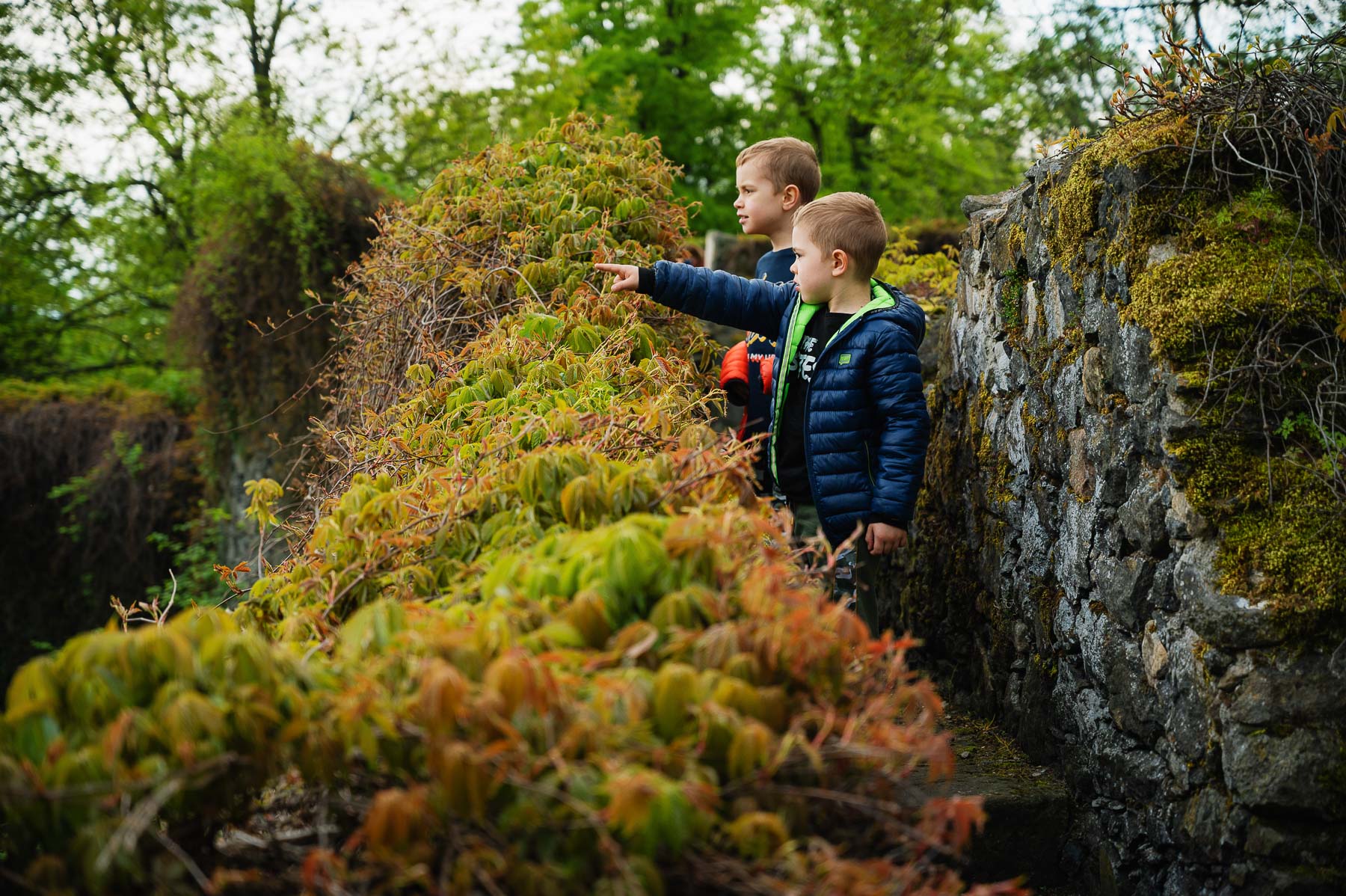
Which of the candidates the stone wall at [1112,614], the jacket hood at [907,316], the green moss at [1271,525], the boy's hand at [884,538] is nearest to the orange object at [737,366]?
the jacket hood at [907,316]

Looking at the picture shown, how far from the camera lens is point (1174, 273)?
2744 mm

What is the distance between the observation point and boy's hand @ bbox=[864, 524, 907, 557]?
3.35 m

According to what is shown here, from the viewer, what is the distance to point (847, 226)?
11.4ft

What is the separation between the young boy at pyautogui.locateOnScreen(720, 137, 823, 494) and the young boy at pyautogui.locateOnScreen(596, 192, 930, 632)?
596 mm

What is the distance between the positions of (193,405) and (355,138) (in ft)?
12.3

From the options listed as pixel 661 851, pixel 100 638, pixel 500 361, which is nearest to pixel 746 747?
pixel 661 851

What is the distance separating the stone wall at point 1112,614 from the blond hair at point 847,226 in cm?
61

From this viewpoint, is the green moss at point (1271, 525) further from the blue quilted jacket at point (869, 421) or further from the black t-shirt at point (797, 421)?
the black t-shirt at point (797, 421)

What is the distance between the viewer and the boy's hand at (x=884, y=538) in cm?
335

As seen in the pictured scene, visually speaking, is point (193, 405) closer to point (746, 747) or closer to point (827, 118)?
point (827, 118)

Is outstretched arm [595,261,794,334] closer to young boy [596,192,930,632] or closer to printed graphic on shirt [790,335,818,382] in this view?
young boy [596,192,930,632]

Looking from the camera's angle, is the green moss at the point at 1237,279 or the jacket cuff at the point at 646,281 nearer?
the green moss at the point at 1237,279

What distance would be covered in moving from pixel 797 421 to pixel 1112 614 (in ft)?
3.99

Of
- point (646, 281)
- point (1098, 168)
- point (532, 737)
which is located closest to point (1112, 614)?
point (1098, 168)
